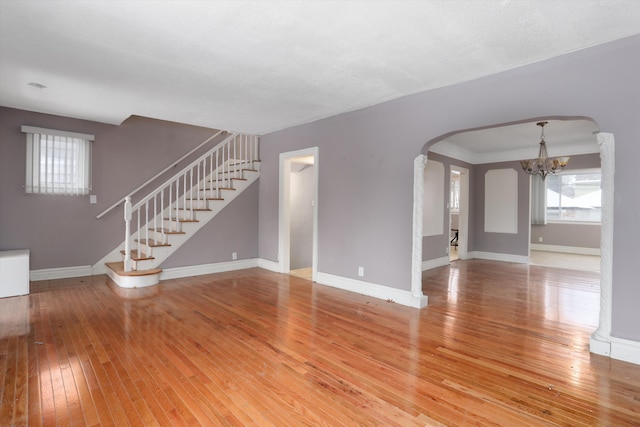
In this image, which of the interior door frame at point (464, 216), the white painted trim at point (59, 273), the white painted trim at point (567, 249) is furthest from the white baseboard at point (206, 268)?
the white painted trim at point (567, 249)

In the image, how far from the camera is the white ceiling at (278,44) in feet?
7.30

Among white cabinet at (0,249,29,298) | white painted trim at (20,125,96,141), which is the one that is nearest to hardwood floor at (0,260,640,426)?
white cabinet at (0,249,29,298)

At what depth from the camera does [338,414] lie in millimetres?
1874

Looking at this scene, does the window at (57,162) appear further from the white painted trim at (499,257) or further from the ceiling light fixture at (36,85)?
the white painted trim at (499,257)

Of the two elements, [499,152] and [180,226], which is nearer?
[180,226]

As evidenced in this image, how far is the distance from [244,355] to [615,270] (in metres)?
3.10

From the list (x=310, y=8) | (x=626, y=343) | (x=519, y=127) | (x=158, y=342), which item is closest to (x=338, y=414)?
(x=158, y=342)

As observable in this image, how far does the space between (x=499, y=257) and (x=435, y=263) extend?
2.12 m

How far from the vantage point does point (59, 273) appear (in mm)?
5055

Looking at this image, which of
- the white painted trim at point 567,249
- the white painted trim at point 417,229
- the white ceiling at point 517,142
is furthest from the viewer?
the white painted trim at point 567,249

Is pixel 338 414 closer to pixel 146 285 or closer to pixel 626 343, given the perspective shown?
pixel 626 343

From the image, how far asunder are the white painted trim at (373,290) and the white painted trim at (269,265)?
1.09 m

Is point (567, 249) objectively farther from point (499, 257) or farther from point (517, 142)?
point (517, 142)

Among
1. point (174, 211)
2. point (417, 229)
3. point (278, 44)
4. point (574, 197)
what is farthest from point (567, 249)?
point (174, 211)
